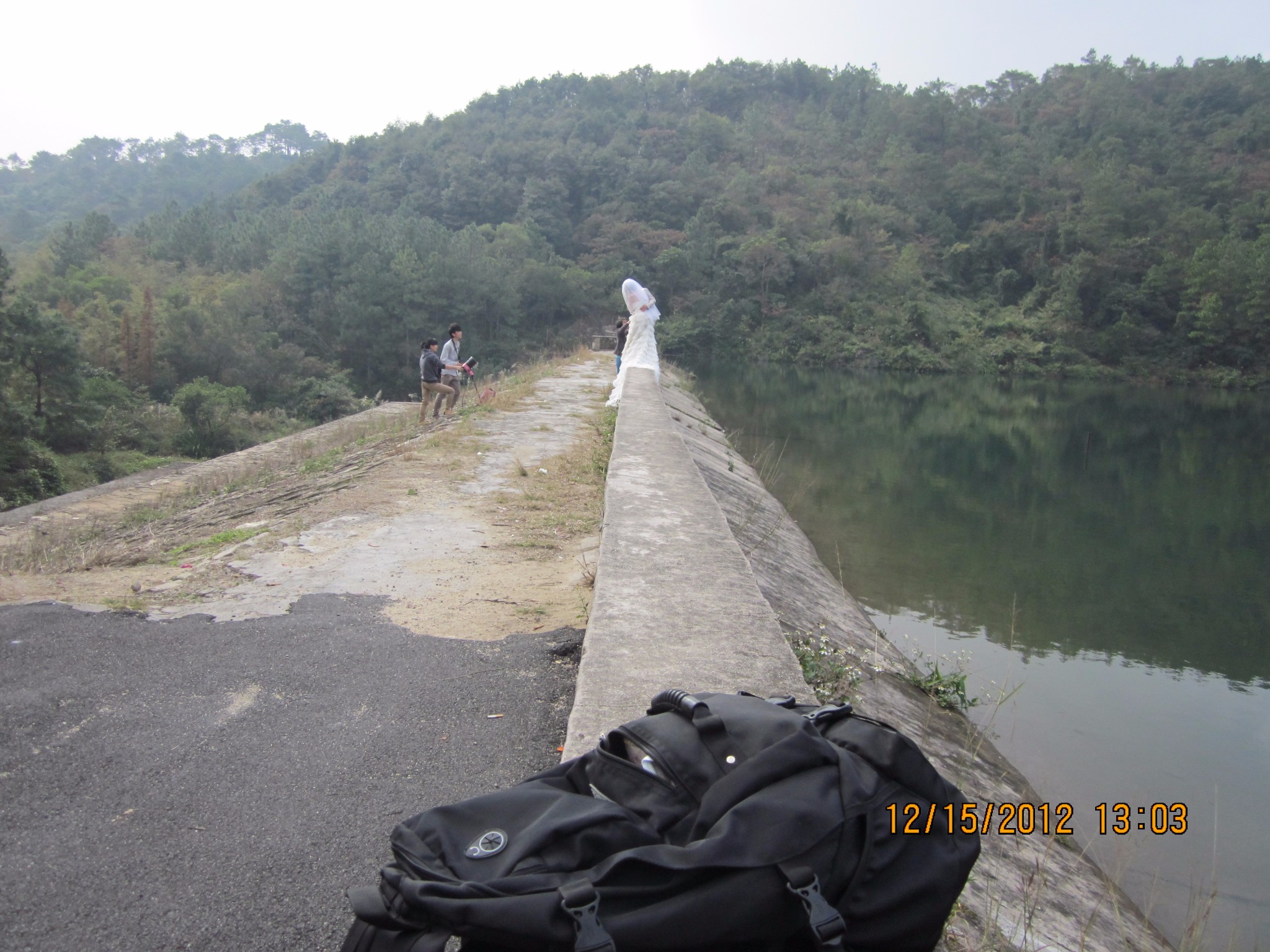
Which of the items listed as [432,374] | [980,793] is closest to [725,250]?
[432,374]

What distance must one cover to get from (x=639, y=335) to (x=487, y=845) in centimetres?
1277

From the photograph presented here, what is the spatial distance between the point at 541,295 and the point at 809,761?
53.3m

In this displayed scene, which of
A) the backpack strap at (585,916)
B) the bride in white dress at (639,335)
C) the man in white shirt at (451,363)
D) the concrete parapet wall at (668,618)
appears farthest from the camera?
the man in white shirt at (451,363)

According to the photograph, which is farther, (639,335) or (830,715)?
(639,335)

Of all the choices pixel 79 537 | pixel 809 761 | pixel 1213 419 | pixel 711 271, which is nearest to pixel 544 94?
pixel 711 271

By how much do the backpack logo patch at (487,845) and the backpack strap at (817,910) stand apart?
1.64ft

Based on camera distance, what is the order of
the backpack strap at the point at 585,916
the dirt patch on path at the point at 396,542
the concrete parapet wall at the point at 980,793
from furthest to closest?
the dirt patch on path at the point at 396,542 < the concrete parapet wall at the point at 980,793 < the backpack strap at the point at 585,916

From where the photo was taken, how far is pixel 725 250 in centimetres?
6141

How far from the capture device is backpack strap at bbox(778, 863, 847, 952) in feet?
4.90

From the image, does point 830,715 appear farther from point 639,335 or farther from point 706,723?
point 639,335

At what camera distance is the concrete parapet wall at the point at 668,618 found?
2.90m

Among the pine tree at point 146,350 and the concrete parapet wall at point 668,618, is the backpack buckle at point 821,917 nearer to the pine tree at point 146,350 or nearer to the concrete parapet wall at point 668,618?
the concrete parapet wall at point 668,618

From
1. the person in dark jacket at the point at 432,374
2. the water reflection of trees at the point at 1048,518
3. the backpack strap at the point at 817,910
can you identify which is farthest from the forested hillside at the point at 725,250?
the backpack strap at the point at 817,910

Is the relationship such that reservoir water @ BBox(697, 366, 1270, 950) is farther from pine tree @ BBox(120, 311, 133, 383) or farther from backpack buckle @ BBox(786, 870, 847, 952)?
pine tree @ BBox(120, 311, 133, 383)
